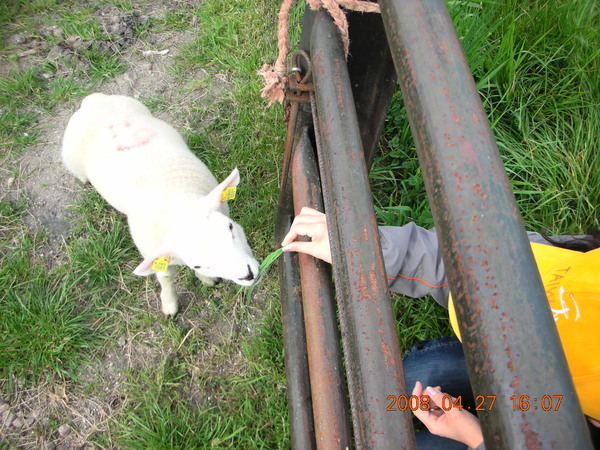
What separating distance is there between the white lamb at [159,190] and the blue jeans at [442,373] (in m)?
0.89

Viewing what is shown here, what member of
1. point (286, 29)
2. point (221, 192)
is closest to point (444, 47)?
point (286, 29)

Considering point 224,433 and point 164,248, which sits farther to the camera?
point 224,433

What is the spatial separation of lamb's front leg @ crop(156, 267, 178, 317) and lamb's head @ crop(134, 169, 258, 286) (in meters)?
0.38

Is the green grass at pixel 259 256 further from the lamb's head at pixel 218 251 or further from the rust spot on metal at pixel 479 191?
the rust spot on metal at pixel 479 191

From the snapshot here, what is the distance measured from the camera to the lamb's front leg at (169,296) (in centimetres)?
235

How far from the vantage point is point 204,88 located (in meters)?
3.33

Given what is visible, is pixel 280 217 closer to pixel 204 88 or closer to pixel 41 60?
pixel 204 88

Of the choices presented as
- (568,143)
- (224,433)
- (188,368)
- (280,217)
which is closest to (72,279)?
(188,368)

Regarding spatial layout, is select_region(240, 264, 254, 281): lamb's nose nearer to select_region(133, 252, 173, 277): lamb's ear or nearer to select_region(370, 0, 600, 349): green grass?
select_region(133, 252, 173, 277): lamb's ear

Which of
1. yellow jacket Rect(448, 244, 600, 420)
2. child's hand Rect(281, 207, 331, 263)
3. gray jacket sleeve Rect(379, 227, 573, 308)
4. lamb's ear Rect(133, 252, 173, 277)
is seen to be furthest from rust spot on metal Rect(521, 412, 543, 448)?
lamb's ear Rect(133, 252, 173, 277)

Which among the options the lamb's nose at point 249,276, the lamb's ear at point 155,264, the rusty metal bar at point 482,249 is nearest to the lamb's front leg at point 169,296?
the lamb's ear at point 155,264

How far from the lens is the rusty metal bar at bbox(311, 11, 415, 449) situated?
0.72m

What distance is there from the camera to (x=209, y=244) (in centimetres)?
189

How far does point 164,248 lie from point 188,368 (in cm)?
87
